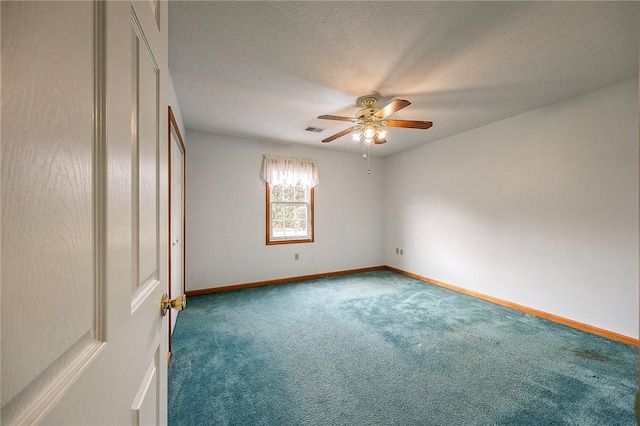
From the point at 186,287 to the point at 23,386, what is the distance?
385 centimetres

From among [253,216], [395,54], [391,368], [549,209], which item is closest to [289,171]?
[253,216]

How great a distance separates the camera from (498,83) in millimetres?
2406

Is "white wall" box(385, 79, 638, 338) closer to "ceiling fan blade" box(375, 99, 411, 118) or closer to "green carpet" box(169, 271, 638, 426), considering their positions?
"green carpet" box(169, 271, 638, 426)

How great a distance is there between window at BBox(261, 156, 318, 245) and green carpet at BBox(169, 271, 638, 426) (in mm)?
1463

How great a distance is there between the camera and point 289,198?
455 cm

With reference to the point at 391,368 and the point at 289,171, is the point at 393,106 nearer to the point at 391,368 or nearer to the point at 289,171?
the point at 391,368

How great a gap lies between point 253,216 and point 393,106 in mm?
2775

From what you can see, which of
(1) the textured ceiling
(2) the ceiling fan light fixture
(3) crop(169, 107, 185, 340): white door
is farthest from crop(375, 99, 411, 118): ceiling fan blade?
(3) crop(169, 107, 185, 340): white door

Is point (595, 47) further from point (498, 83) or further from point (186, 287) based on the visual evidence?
point (186, 287)

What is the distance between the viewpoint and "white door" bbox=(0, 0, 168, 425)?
10.1 inches

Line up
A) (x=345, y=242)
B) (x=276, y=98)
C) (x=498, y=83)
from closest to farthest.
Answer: (x=498, y=83)
(x=276, y=98)
(x=345, y=242)

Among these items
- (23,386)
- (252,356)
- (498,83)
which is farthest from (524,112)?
(23,386)

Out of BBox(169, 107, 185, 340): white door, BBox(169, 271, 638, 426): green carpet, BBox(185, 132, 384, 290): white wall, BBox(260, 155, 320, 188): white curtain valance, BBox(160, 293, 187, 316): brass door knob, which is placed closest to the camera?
BBox(160, 293, 187, 316): brass door knob

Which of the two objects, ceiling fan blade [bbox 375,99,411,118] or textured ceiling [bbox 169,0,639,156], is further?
ceiling fan blade [bbox 375,99,411,118]
